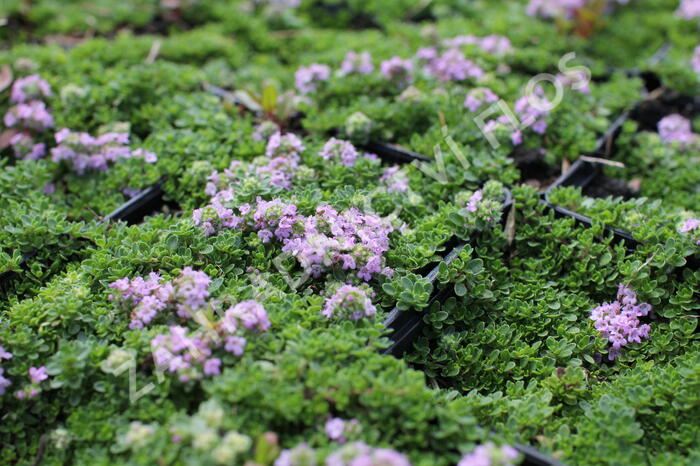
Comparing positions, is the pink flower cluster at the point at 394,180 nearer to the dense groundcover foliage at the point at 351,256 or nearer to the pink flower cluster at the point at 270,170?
the dense groundcover foliage at the point at 351,256

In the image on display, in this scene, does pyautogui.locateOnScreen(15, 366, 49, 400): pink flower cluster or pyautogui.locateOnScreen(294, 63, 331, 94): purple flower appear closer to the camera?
pyautogui.locateOnScreen(15, 366, 49, 400): pink flower cluster

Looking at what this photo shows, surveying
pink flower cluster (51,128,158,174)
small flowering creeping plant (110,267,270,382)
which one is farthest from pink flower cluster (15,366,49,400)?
pink flower cluster (51,128,158,174)

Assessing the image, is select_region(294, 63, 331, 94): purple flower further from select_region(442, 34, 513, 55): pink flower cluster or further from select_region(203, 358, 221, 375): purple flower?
select_region(203, 358, 221, 375): purple flower

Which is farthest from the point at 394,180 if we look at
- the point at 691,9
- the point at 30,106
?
the point at 691,9

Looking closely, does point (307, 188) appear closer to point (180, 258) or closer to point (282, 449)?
point (180, 258)

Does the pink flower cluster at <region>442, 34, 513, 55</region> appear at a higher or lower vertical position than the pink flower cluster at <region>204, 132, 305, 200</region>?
higher

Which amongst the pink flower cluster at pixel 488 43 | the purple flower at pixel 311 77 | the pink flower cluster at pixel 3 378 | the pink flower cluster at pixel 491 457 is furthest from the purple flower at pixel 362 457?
the pink flower cluster at pixel 488 43
